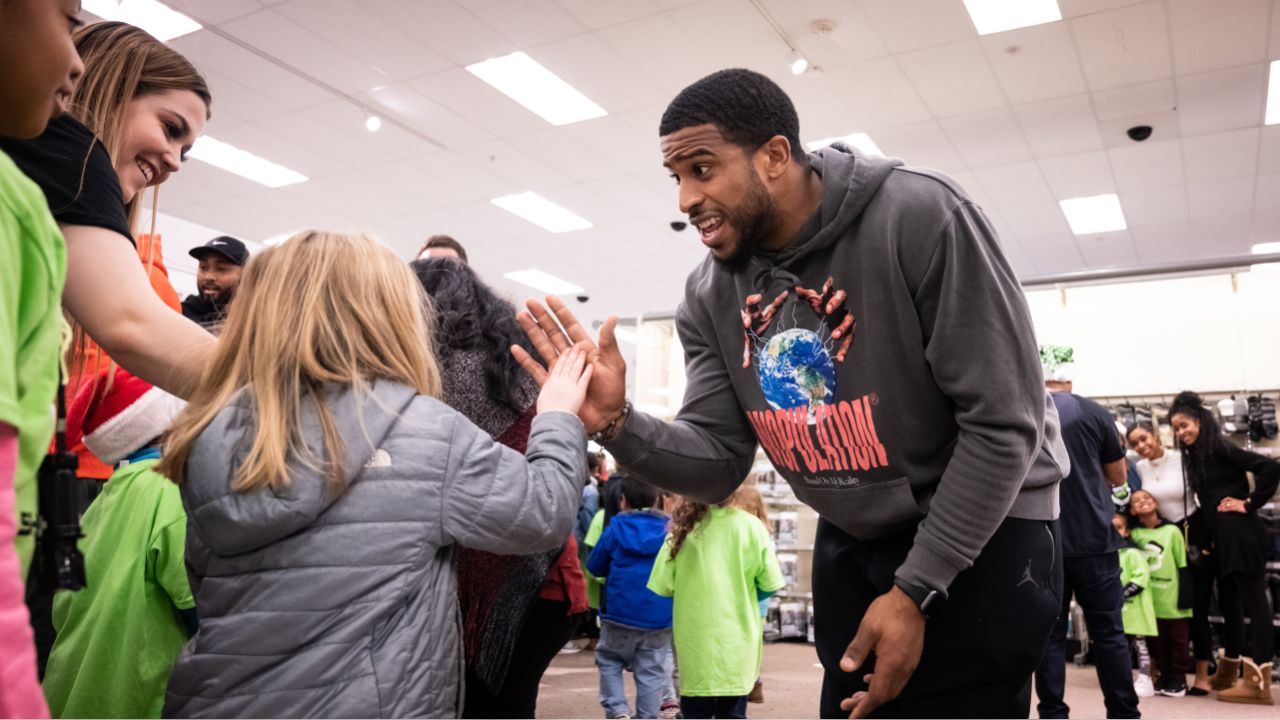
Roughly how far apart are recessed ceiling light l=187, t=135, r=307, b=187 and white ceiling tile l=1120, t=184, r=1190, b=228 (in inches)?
325

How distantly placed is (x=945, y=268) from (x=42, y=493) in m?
1.25

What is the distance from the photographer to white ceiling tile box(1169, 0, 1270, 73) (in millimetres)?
5898

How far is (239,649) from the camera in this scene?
1367mm

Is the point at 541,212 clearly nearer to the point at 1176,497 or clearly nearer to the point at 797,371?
the point at 1176,497

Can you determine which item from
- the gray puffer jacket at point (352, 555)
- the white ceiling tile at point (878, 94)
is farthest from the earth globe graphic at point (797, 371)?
the white ceiling tile at point (878, 94)

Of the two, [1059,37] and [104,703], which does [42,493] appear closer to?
[104,703]

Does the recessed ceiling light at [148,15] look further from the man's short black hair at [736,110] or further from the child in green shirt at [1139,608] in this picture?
the child in green shirt at [1139,608]

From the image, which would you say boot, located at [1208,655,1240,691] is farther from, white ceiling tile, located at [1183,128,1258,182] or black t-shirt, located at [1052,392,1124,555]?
white ceiling tile, located at [1183,128,1258,182]

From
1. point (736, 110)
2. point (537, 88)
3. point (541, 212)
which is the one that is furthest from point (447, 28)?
point (736, 110)

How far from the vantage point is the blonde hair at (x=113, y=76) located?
5.32ft

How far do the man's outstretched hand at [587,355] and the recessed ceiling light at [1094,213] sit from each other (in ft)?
29.1

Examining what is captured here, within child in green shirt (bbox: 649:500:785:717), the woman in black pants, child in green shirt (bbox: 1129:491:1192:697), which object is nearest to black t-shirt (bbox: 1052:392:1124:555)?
child in green shirt (bbox: 649:500:785:717)

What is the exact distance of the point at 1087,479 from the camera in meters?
4.55

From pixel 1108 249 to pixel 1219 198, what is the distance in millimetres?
1653
